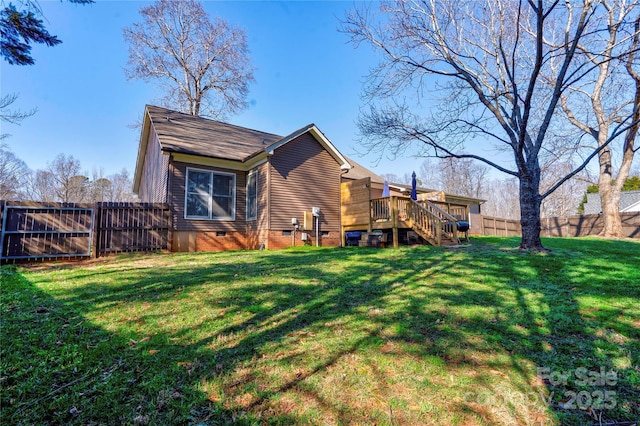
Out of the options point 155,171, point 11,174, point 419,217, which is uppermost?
point 11,174

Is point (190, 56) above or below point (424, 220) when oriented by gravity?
above

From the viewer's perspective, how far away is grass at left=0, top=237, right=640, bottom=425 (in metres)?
1.97

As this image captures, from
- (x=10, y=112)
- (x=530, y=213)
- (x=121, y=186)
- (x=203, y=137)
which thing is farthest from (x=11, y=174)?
(x=530, y=213)

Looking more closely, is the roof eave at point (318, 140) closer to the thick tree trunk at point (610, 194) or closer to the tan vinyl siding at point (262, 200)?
the tan vinyl siding at point (262, 200)

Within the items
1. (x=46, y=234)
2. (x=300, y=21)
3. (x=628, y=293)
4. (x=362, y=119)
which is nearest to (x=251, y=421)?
(x=628, y=293)

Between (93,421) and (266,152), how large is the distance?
978 cm

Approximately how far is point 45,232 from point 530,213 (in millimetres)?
13231

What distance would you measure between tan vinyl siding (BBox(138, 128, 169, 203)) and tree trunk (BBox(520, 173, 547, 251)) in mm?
11388

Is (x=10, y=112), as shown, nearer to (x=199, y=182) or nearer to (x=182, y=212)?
(x=199, y=182)

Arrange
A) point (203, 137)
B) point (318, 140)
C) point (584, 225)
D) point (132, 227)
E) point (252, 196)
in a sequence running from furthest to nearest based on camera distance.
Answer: point (584, 225) < point (318, 140) < point (203, 137) < point (252, 196) < point (132, 227)

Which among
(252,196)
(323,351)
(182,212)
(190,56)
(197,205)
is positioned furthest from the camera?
(190,56)

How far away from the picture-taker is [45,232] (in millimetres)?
8352

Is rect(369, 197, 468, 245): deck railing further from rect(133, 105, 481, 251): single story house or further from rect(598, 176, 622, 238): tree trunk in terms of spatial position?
rect(598, 176, 622, 238): tree trunk

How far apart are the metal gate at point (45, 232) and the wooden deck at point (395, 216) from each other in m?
9.16
